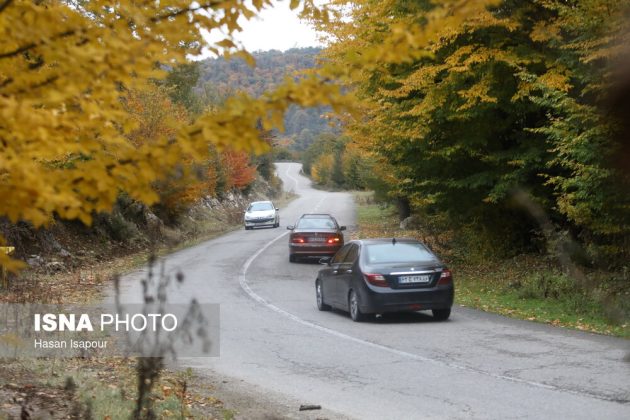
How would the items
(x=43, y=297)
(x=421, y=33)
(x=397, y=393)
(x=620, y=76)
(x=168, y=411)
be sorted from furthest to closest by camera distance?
1. (x=620, y=76)
2. (x=43, y=297)
3. (x=397, y=393)
4. (x=168, y=411)
5. (x=421, y=33)

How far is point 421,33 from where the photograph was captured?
4383mm

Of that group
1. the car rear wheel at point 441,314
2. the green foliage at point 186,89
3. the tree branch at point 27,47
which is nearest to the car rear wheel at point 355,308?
the car rear wheel at point 441,314

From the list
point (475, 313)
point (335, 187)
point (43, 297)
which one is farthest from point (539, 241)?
point (335, 187)

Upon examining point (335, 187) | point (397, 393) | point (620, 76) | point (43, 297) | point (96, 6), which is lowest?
point (397, 393)

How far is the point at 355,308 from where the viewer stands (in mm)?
15258

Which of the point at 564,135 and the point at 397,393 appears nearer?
the point at 397,393

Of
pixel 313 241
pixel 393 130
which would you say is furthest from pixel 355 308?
pixel 313 241

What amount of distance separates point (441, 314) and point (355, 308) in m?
1.59

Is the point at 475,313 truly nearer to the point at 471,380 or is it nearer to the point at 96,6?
the point at 471,380

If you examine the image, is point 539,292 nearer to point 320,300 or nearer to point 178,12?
point 320,300

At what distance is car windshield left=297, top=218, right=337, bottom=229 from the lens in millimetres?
29938

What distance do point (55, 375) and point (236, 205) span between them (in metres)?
60.1

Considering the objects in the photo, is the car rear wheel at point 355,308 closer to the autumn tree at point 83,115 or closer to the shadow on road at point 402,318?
the shadow on road at point 402,318

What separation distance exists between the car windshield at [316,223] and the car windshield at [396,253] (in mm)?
14339
